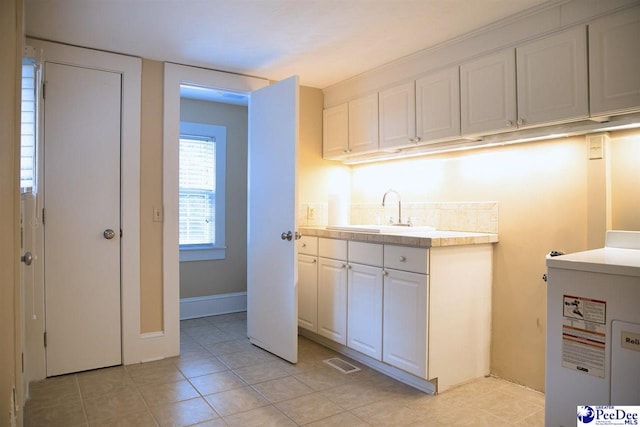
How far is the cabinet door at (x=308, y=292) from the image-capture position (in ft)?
11.3

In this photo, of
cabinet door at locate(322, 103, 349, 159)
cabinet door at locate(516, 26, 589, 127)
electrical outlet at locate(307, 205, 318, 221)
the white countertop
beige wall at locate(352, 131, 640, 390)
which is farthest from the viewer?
electrical outlet at locate(307, 205, 318, 221)

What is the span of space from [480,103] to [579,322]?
1474 millimetres

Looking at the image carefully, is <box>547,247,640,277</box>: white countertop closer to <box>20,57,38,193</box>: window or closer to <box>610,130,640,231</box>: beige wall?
<box>610,130,640,231</box>: beige wall

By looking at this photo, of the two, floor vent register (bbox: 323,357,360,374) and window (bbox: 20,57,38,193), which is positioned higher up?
window (bbox: 20,57,38,193)

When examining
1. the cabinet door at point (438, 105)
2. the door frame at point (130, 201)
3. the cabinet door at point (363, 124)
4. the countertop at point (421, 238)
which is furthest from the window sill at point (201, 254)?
the cabinet door at point (438, 105)

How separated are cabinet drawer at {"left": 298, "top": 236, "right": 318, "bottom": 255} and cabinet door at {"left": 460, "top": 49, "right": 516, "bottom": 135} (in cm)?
142

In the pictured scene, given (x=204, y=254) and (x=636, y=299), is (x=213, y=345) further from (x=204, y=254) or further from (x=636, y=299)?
(x=636, y=299)


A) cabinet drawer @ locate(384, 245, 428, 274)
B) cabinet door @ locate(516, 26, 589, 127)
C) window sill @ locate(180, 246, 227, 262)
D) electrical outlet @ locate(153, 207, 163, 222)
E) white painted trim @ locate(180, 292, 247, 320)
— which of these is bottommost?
white painted trim @ locate(180, 292, 247, 320)

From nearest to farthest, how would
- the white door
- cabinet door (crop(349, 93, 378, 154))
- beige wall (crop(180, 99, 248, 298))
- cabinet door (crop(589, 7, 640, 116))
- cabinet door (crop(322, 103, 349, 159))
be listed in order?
cabinet door (crop(589, 7, 640, 116)) → the white door → cabinet door (crop(349, 93, 378, 154)) → cabinet door (crop(322, 103, 349, 159)) → beige wall (crop(180, 99, 248, 298))

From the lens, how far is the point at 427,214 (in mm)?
3279

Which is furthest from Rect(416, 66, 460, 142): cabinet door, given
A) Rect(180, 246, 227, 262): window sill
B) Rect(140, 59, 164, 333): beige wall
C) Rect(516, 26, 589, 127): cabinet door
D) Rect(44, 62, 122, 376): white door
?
Rect(180, 246, 227, 262): window sill

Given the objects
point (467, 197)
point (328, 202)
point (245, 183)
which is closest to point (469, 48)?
point (467, 197)

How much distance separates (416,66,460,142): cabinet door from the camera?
2.76 meters

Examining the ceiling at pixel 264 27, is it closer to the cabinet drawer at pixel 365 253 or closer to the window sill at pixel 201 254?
the cabinet drawer at pixel 365 253
